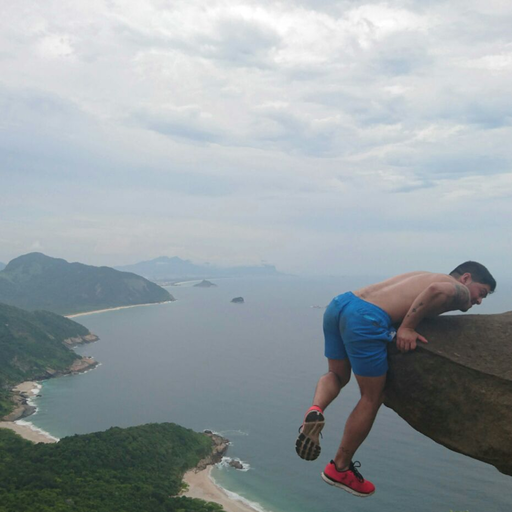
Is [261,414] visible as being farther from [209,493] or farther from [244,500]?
[209,493]

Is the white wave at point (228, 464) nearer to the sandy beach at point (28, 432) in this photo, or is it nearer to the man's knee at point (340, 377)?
the sandy beach at point (28, 432)

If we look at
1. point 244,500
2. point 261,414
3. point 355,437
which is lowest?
point 244,500

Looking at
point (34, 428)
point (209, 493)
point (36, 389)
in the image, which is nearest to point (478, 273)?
point (209, 493)

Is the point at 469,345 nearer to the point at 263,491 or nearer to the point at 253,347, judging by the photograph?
the point at 263,491

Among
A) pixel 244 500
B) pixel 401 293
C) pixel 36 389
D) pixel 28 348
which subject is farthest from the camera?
pixel 28 348

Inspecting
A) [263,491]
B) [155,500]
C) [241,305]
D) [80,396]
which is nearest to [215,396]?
[80,396]
